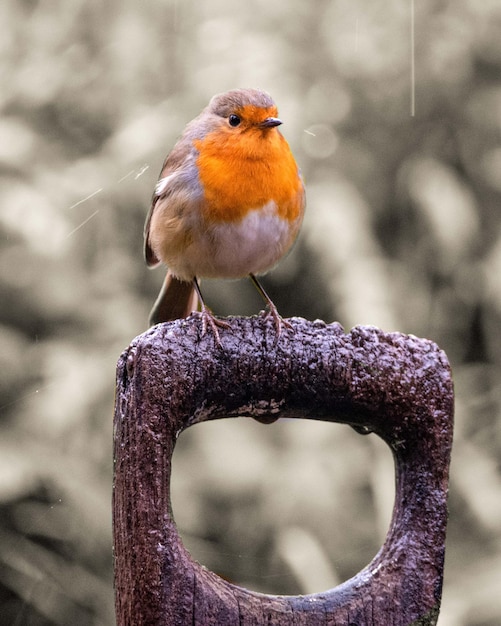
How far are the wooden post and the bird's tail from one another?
0.60 m

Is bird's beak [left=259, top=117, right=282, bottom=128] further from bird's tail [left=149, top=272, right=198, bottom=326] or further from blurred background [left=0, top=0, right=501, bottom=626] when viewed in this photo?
blurred background [left=0, top=0, right=501, bottom=626]

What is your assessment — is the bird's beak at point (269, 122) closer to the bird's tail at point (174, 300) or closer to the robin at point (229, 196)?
the robin at point (229, 196)

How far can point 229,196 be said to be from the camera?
1989 millimetres

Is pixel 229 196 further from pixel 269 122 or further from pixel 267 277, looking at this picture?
pixel 267 277

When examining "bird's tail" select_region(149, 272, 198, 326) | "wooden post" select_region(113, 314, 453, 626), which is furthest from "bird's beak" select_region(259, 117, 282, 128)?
"wooden post" select_region(113, 314, 453, 626)

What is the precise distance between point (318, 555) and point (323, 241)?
0.97 meters

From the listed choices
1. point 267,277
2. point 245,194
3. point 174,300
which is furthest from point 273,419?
point 267,277

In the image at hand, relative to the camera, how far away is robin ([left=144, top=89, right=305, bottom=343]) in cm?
200

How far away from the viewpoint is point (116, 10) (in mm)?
3307

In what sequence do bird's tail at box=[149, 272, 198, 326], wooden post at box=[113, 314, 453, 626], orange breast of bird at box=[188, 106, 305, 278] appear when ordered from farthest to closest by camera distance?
1. bird's tail at box=[149, 272, 198, 326]
2. orange breast of bird at box=[188, 106, 305, 278]
3. wooden post at box=[113, 314, 453, 626]

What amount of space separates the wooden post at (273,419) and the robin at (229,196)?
0.41 meters

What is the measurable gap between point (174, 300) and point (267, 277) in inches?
37.4

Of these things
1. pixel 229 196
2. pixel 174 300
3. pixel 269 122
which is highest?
pixel 269 122

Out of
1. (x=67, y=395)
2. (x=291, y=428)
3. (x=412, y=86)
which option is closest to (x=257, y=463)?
(x=291, y=428)
